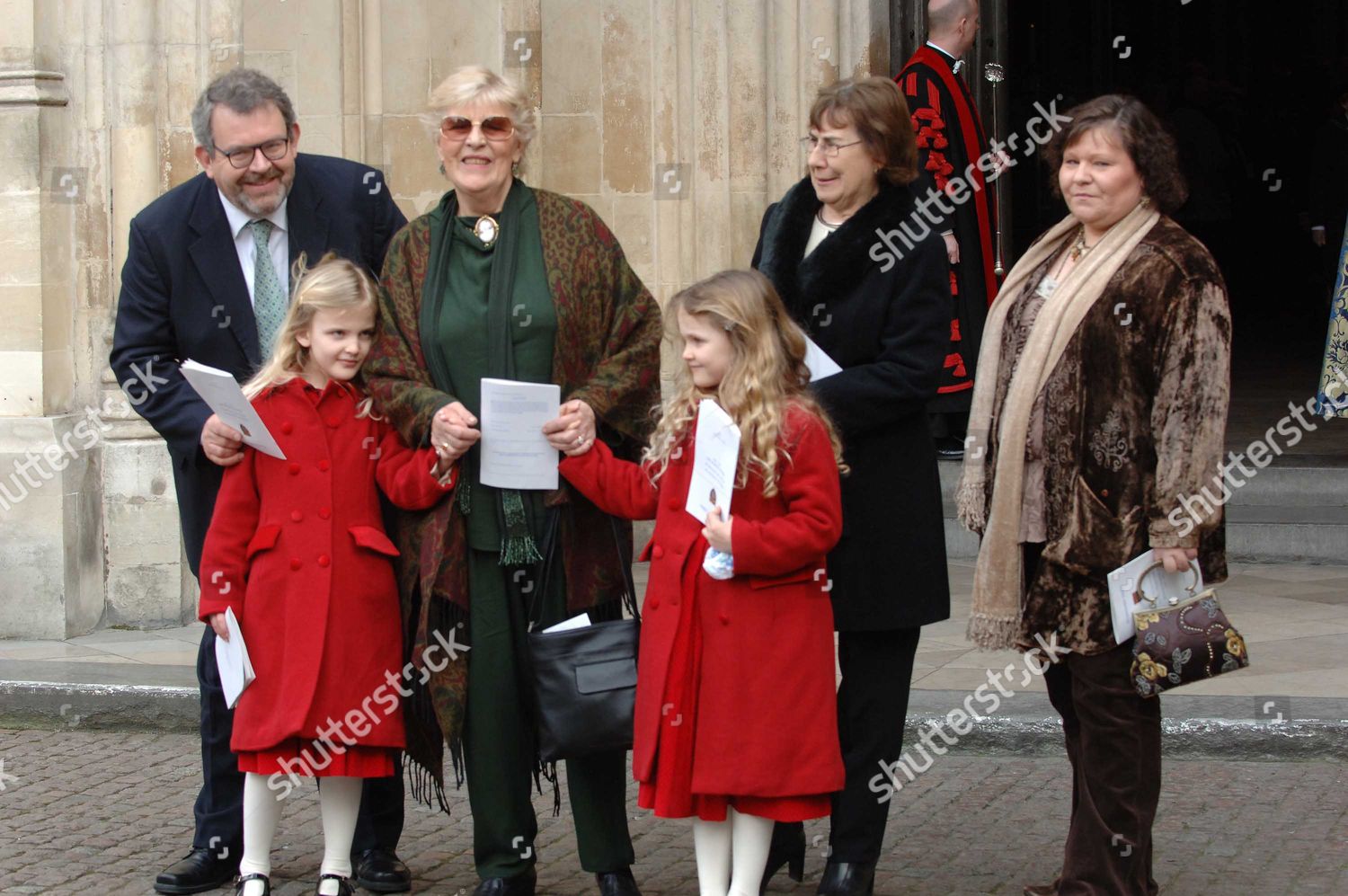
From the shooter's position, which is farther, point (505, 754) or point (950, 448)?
point (950, 448)

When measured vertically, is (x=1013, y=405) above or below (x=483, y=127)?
below

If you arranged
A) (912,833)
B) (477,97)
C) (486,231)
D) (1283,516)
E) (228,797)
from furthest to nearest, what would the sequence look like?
(1283,516) < (912,833) < (228,797) < (486,231) < (477,97)

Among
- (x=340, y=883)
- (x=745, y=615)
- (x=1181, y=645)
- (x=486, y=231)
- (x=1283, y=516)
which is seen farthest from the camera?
(x=1283, y=516)

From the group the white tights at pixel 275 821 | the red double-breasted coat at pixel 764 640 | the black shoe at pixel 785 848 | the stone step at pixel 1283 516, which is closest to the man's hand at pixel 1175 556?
the red double-breasted coat at pixel 764 640

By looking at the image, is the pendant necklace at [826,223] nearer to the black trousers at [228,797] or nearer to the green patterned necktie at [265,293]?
the green patterned necktie at [265,293]

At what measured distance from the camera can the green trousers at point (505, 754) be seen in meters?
4.71

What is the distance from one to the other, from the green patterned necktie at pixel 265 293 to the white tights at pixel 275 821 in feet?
3.63

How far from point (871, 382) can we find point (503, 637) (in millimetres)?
1046

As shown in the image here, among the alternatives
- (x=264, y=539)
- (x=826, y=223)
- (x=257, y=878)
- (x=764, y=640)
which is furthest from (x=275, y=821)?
(x=826, y=223)

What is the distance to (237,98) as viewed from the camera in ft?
16.0

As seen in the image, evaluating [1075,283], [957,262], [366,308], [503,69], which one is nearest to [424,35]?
[503,69]

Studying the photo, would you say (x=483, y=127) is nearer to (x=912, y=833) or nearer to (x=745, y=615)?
(x=745, y=615)

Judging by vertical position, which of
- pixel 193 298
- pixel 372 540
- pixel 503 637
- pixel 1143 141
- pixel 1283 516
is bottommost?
pixel 1283 516

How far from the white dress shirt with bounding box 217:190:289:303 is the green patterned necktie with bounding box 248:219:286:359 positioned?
0.04 ft
